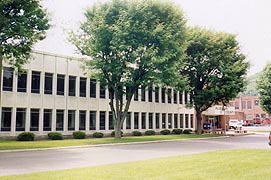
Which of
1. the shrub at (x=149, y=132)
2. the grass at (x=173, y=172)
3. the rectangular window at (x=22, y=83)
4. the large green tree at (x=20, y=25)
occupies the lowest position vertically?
the shrub at (x=149, y=132)

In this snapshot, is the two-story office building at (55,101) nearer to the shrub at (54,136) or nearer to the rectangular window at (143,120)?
the rectangular window at (143,120)

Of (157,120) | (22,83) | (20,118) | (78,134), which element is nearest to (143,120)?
(157,120)

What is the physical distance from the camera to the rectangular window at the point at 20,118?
33791mm

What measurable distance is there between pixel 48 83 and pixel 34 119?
413 centimetres

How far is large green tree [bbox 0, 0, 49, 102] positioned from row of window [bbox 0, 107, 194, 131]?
10.8 meters

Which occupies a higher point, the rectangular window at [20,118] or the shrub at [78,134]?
the rectangular window at [20,118]

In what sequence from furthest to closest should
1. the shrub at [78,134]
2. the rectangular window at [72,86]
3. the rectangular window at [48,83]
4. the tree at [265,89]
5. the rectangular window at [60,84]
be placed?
the tree at [265,89]
the rectangular window at [72,86]
the rectangular window at [60,84]
the shrub at [78,134]
the rectangular window at [48,83]

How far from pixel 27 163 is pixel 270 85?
4823 centimetres

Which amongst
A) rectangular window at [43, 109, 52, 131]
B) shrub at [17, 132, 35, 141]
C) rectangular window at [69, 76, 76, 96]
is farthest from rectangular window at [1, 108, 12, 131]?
rectangular window at [69, 76, 76, 96]

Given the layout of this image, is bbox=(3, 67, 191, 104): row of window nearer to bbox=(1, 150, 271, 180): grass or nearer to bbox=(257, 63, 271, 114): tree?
bbox=(1, 150, 271, 180): grass

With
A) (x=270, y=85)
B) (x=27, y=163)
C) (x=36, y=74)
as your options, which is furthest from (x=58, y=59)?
(x=270, y=85)

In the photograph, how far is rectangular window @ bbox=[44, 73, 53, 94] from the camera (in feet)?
119

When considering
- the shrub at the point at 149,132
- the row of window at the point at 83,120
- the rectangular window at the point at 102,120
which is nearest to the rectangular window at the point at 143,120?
the row of window at the point at 83,120

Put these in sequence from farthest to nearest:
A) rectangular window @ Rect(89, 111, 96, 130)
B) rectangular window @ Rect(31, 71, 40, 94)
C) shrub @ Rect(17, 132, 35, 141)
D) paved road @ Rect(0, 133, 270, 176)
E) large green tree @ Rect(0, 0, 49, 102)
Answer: rectangular window @ Rect(89, 111, 96, 130), rectangular window @ Rect(31, 71, 40, 94), shrub @ Rect(17, 132, 35, 141), large green tree @ Rect(0, 0, 49, 102), paved road @ Rect(0, 133, 270, 176)
